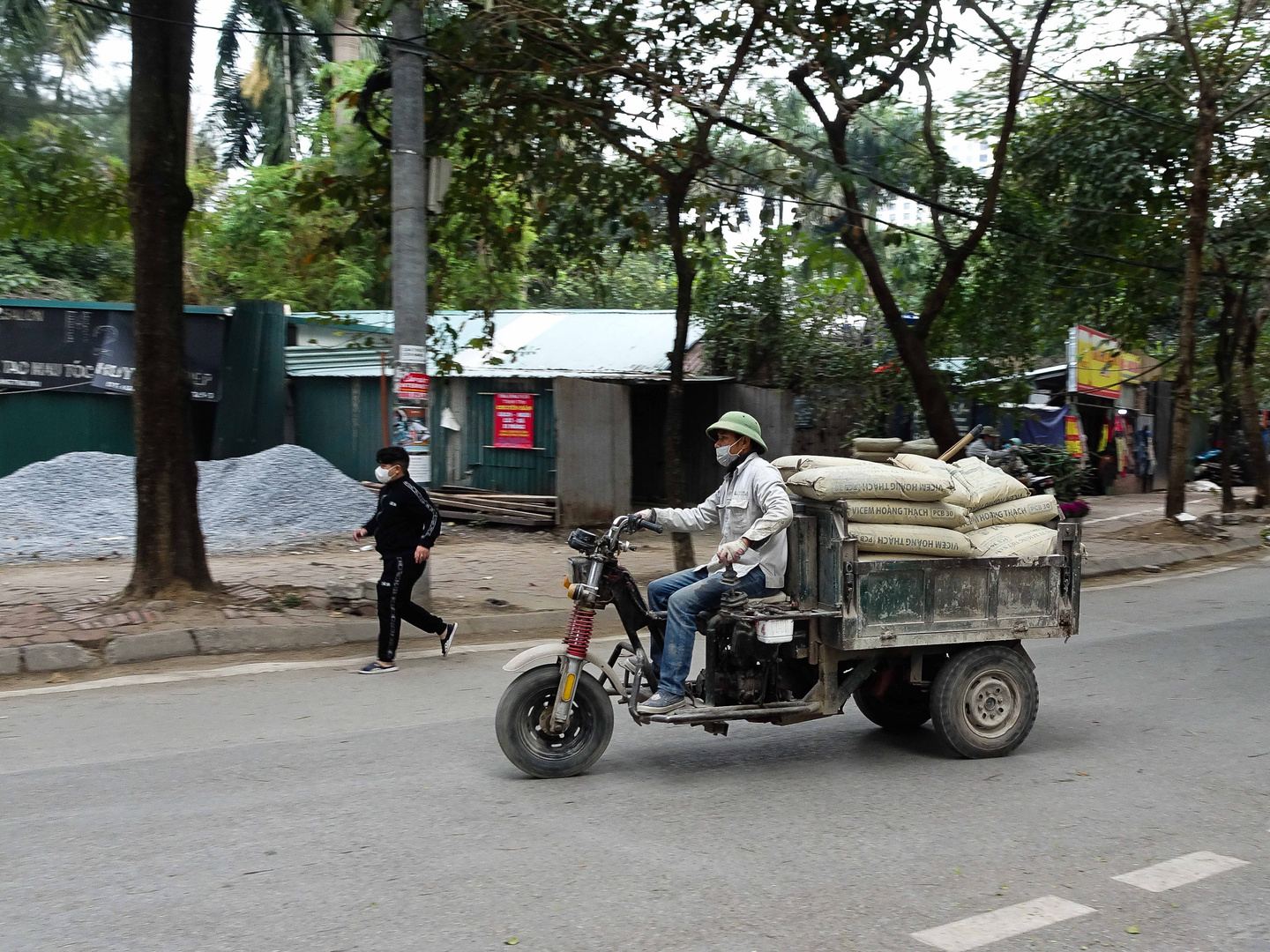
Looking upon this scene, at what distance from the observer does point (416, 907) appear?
382cm

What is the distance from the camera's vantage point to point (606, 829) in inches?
183

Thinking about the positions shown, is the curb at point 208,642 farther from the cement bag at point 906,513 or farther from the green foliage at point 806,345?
the green foliage at point 806,345

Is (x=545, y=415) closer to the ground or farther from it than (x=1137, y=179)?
closer to the ground

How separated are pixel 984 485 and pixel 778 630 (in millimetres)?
1591

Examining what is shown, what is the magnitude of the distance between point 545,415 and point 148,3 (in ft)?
30.0

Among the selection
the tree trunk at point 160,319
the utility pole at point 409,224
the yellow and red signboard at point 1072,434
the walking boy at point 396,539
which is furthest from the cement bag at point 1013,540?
the yellow and red signboard at point 1072,434

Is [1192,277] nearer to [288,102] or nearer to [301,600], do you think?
[301,600]

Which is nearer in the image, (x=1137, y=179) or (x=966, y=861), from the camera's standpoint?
(x=966, y=861)

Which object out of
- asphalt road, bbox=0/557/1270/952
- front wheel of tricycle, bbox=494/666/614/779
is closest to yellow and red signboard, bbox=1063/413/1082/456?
Answer: asphalt road, bbox=0/557/1270/952

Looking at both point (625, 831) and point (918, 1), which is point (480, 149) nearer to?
point (918, 1)

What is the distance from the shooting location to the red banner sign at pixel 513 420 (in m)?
17.9

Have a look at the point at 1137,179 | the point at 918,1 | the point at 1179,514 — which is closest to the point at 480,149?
the point at 918,1

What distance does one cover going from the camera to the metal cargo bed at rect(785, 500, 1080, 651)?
215 inches

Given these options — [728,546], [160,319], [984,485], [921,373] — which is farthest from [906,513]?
[921,373]
